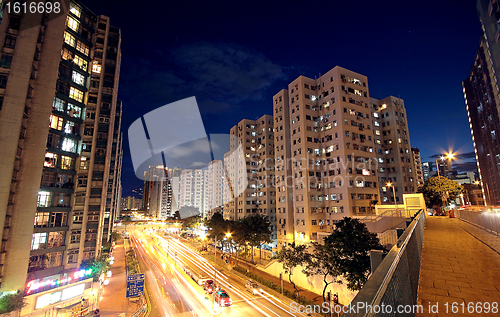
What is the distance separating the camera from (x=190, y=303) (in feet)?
94.8

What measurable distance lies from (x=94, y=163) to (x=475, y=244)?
46384 mm

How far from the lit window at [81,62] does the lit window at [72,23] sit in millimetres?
4289

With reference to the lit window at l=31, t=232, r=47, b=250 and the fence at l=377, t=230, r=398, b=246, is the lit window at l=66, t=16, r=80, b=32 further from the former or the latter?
the fence at l=377, t=230, r=398, b=246

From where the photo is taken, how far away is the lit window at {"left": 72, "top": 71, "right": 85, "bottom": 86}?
3428cm

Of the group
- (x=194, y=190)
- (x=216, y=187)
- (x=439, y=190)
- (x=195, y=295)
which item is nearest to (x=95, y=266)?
(x=195, y=295)

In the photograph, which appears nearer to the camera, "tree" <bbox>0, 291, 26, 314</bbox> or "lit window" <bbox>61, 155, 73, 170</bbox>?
"tree" <bbox>0, 291, 26, 314</bbox>

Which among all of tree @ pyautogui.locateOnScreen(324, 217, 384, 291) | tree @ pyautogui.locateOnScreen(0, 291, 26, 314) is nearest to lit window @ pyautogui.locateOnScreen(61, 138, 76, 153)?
tree @ pyautogui.locateOnScreen(0, 291, 26, 314)

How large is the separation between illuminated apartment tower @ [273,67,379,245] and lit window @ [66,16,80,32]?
140 ft

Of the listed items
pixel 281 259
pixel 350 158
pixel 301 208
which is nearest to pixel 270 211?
pixel 301 208

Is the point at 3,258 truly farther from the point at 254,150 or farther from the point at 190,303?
the point at 254,150

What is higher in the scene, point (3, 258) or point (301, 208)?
point (301, 208)

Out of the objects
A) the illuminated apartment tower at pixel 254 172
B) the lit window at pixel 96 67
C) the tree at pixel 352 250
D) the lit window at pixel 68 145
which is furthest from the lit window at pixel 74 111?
the illuminated apartment tower at pixel 254 172

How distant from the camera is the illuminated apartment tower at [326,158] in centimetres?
4784

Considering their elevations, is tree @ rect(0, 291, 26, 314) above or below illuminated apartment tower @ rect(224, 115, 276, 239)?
below
